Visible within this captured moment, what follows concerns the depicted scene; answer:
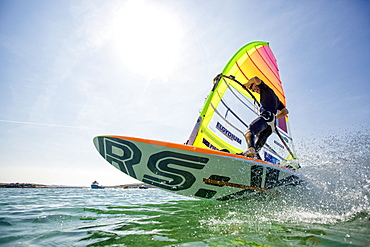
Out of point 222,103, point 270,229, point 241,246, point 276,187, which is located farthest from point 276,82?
point 241,246

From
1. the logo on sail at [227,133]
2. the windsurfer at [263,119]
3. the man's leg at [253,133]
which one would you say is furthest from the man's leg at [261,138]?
the logo on sail at [227,133]

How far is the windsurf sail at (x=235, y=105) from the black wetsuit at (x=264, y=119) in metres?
0.61

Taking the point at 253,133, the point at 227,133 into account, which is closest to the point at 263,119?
the point at 253,133

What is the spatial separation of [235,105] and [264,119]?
218cm

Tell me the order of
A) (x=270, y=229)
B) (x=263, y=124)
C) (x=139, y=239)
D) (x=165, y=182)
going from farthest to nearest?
(x=263, y=124) → (x=165, y=182) → (x=270, y=229) → (x=139, y=239)

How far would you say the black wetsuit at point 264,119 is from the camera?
12.8 feet

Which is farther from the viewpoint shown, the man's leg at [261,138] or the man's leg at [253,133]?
the man's leg at [261,138]

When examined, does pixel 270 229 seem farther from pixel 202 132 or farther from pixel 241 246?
pixel 202 132

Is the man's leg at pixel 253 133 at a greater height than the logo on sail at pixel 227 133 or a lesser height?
lesser

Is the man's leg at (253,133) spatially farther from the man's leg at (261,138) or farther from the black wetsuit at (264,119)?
the man's leg at (261,138)

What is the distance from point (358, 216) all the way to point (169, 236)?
7.40 feet

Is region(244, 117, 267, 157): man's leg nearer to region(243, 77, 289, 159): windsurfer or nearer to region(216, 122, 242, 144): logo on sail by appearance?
region(243, 77, 289, 159): windsurfer

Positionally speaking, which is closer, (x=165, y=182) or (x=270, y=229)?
(x=270, y=229)

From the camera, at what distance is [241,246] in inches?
56.9
